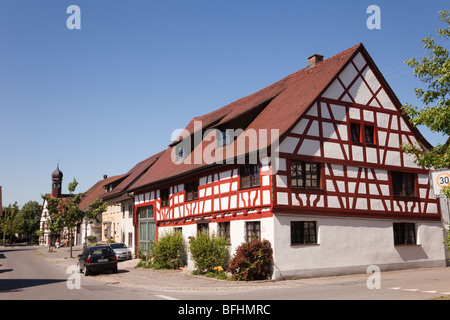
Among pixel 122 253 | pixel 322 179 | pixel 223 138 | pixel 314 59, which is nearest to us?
pixel 322 179

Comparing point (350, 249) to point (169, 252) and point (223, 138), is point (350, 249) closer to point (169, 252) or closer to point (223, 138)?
point (223, 138)

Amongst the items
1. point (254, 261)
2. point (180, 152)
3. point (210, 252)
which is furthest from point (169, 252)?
point (180, 152)

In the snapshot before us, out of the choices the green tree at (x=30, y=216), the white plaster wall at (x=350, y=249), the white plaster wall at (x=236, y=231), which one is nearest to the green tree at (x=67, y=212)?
the white plaster wall at (x=236, y=231)

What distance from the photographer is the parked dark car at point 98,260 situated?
21.0 metres

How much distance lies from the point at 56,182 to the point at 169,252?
69.6 meters

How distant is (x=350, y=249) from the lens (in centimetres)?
1980

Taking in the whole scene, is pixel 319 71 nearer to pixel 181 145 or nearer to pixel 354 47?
pixel 354 47

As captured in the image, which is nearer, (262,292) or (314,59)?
(262,292)

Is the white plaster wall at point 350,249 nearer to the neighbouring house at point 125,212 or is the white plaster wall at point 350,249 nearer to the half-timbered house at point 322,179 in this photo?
the half-timbered house at point 322,179

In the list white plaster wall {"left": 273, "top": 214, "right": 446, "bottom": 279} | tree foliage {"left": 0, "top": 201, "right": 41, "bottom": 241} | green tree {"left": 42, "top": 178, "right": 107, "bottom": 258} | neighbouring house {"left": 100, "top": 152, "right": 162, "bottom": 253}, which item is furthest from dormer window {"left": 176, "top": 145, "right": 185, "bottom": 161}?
tree foliage {"left": 0, "top": 201, "right": 41, "bottom": 241}

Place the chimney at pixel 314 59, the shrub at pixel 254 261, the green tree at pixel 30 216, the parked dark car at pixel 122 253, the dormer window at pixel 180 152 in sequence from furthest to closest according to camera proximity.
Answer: the green tree at pixel 30 216 < the parked dark car at pixel 122 253 < the dormer window at pixel 180 152 < the chimney at pixel 314 59 < the shrub at pixel 254 261

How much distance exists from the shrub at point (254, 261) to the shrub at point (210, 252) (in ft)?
7.82
